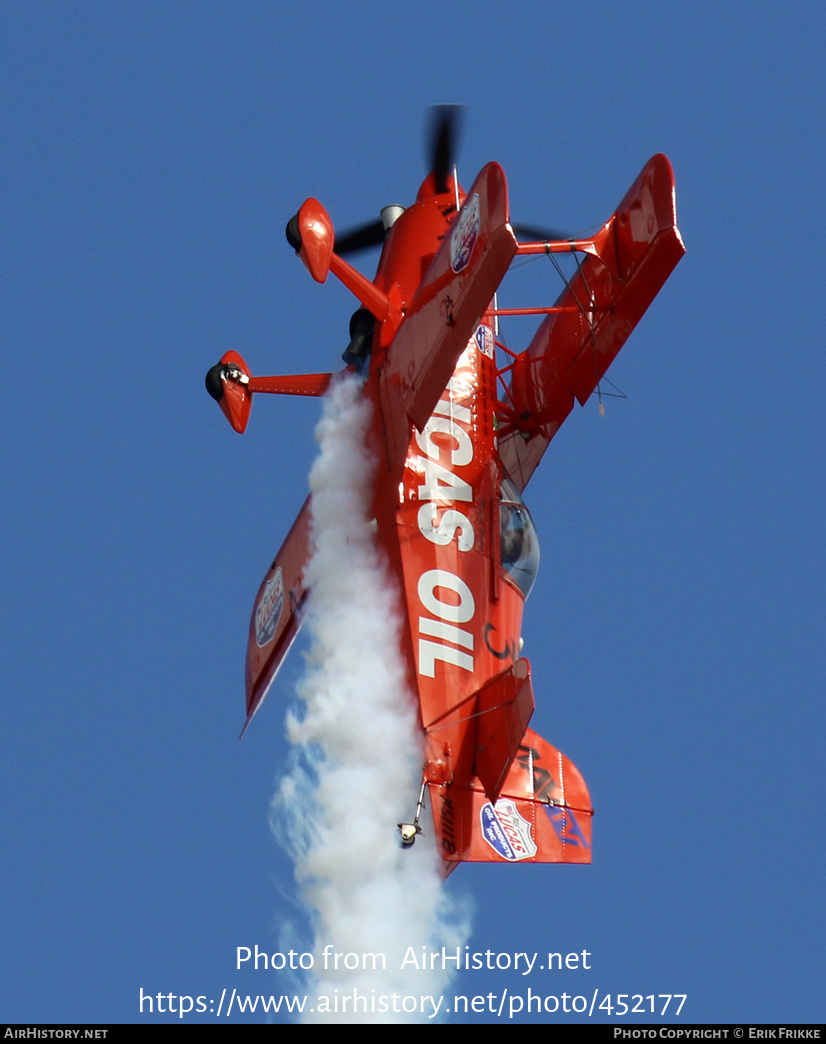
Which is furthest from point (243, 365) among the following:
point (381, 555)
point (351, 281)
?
point (381, 555)

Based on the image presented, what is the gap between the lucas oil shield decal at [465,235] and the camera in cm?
2336

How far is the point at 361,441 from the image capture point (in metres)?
26.7

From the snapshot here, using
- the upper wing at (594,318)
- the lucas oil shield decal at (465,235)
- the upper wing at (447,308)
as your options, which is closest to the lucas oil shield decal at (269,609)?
the upper wing at (594,318)

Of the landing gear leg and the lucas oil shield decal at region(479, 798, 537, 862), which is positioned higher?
the lucas oil shield decal at region(479, 798, 537, 862)

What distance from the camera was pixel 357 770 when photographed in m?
24.7

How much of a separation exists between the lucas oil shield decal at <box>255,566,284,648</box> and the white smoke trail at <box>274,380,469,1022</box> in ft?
7.17

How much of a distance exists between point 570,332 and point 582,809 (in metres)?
6.68

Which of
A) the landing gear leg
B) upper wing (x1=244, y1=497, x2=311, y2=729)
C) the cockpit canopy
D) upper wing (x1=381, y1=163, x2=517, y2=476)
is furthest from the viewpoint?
upper wing (x1=244, y1=497, x2=311, y2=729)

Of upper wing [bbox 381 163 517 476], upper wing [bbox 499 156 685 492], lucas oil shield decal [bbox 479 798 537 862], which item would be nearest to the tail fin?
lucas oil shield decal [bbox 479 798 537 862]

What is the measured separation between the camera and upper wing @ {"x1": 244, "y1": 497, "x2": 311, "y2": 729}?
91.9 ft

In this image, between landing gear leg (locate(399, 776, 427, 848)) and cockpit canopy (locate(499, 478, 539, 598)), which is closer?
landing gear leg (locate(399, 776, 427, 848))

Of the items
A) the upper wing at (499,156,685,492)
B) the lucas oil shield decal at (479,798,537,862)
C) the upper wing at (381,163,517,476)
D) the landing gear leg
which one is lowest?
the landing gear leg

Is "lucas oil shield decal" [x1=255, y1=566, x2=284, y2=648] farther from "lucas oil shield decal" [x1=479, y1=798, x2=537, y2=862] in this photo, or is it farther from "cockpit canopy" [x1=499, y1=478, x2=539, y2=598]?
"lucas oil shield decal" [x1=479, y1=798, x2=537, y2=862]

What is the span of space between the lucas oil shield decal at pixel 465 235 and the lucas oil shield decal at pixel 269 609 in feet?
21.9
